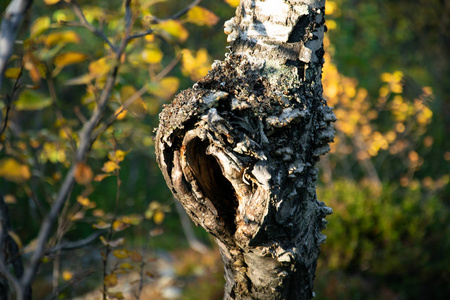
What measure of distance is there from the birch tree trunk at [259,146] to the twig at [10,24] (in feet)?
1.49

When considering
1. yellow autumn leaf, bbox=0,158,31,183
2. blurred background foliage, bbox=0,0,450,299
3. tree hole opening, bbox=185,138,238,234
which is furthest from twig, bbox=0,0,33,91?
tree hole opening, bbox=185,138,238,234

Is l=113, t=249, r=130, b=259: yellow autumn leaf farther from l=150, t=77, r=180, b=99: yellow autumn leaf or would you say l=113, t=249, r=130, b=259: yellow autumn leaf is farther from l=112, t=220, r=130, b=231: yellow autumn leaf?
l=150, t=77, r=180, b=99: yellow autumn leaf

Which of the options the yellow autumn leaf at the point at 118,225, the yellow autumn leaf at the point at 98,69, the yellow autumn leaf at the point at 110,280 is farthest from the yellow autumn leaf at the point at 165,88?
the yellow autumn leaf at the point at 110,280

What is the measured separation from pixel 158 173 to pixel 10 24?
6.71 meters

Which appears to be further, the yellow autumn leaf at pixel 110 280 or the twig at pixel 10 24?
the yellow autumn leaf at pixel 110 280

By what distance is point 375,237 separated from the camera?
409cm

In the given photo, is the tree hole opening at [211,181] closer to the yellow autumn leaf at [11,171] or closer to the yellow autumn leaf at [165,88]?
the yellow autumn leaf at [165,88]

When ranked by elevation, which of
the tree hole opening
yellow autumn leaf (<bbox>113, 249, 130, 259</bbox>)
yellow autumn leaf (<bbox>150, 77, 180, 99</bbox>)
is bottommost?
yellow autumn leaf (<bbox>113, 249, 130, 259</bbox>)

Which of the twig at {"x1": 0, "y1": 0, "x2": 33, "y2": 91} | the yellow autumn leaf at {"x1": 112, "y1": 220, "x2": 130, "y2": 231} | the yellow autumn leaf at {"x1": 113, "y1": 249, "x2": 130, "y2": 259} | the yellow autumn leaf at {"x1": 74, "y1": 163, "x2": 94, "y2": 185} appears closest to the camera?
the yellow autumn leaf at {"x1": 74, "y1": 163, "x2": 94, "y2": 185}

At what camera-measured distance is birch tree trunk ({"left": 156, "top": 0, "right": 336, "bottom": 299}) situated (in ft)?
3.45

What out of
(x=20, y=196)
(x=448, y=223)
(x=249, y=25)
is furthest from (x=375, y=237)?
(x=20, y=196)

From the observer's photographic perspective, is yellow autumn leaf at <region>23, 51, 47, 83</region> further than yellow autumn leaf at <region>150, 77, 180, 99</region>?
No

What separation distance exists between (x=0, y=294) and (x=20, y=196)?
3854 mm

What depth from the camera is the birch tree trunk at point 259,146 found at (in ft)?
3.45
